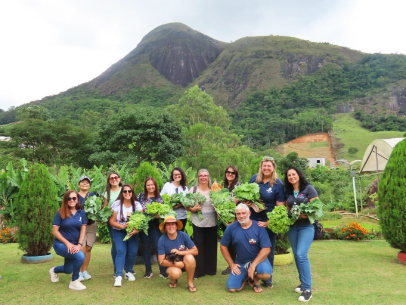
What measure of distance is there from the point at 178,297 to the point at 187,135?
79.3ft

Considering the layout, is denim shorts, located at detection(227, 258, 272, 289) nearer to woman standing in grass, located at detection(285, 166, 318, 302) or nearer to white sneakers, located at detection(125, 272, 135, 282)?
woman standing in grass, located at detection(285, 166, 318, 302)

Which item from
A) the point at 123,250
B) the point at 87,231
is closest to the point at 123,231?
the point at 123,250

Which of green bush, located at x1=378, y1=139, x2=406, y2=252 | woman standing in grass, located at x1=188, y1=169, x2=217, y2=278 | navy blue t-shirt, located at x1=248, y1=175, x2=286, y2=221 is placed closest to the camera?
navy blue t-shirt, located at x1=248, y1=175, x2=286, y2=221

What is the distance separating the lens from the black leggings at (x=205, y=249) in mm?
5188

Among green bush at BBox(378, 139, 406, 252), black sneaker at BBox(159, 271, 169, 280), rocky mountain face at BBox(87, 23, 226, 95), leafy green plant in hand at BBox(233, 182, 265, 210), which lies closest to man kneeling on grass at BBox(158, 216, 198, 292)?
black sneaker at BBox(159, 271, 169, 280)

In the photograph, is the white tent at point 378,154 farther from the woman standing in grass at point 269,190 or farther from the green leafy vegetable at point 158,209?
the green leafy vegetable at point 158,209

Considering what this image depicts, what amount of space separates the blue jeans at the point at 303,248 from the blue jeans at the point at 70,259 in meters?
3.10

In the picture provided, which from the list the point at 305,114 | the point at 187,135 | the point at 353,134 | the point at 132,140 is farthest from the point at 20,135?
the point at 305,114

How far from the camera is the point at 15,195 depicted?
650cm

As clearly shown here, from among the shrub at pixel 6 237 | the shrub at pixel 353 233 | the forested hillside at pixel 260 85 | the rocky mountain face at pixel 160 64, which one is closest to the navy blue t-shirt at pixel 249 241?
the shrub at pixel 353 233

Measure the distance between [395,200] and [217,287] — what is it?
148 inches

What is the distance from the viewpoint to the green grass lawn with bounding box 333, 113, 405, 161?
6551 cm

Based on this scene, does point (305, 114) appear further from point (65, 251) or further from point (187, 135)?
point (65, 251)

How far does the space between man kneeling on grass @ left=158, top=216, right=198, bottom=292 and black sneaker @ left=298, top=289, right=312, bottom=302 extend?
1.47m
